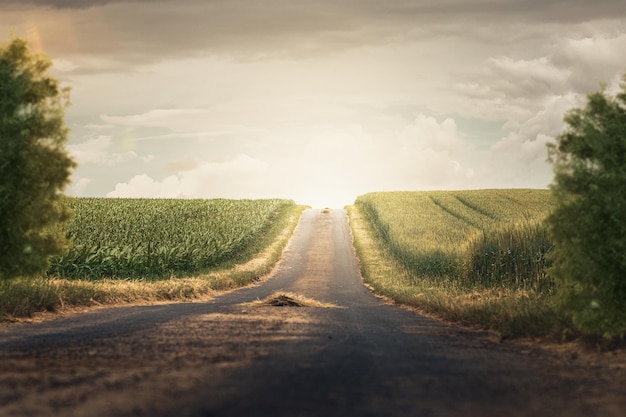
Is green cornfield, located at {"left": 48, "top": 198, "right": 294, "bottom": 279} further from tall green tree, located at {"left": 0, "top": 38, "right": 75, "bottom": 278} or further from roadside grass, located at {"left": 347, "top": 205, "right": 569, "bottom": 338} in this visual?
roadside grass, located at {"left": 347, "top": 205, "right": 569, "bottom": 338}

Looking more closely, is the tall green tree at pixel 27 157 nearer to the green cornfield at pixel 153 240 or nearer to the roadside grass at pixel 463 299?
the green cornfield at pixel 153 240

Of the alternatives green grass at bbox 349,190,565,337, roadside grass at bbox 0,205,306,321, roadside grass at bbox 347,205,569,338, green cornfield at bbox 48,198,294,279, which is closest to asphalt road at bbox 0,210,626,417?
roadside grass at bbox 347,205,569,338

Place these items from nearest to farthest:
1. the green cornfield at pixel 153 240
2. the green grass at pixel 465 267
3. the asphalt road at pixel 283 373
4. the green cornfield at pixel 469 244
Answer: the asphalt road at pixel 283 373
the green grass at pixel 465 267
the green cornfield at pixel 469 244
the green cornfield at pixel 153 240

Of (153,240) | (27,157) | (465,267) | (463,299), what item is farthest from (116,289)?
(465,267)

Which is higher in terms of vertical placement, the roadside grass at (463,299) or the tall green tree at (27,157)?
the tall green tree at (27,157)

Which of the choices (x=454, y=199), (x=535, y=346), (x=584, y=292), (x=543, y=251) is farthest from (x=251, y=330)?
(x=454, y=199)

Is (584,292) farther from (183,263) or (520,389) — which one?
(183,263)

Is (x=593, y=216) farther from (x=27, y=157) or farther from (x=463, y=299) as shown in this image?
(x=27, y=157)

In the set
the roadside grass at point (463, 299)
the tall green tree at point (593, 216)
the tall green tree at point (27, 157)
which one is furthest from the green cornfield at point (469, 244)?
the tall green tree at point (27, 157)

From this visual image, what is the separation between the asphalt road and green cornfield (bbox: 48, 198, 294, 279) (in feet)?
24.2

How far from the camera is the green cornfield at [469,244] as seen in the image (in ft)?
90.6

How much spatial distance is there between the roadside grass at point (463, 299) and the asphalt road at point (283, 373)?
83 cm

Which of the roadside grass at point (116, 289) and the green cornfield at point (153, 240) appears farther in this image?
the green cornfield at point (153, 240)

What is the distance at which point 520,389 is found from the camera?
8359mm
